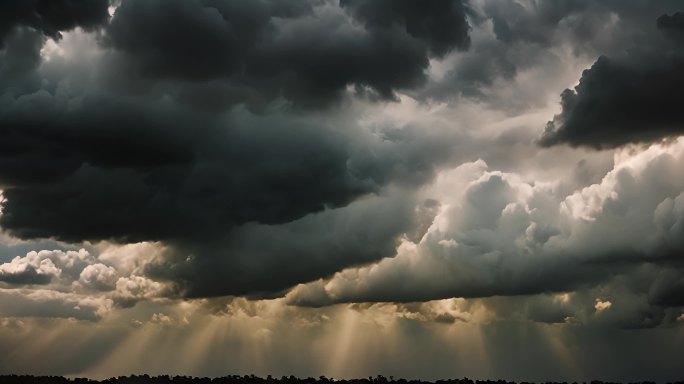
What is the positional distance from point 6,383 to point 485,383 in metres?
118

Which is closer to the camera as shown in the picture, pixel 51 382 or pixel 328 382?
pixel 328 382

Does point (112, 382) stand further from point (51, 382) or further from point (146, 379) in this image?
point (51, 382)

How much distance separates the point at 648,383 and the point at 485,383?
124ft

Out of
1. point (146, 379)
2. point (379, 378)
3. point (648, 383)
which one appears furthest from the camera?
point (146, 379)

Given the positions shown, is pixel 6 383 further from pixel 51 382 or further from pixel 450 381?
pixel 450 381

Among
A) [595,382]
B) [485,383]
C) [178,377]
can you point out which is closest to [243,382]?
[178,377]

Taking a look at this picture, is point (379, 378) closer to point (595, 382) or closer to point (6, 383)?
point (595, 382)

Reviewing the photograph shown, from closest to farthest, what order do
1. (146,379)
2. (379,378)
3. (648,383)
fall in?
1. (648,383)
2. (379,378)
3. (146,379)

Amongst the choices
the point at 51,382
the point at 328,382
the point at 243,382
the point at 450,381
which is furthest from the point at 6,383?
the point at 450,381

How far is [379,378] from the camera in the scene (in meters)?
160

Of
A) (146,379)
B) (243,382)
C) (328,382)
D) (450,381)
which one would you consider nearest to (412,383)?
(450,381)

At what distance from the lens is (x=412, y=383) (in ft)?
572

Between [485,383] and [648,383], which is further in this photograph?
[485,383]

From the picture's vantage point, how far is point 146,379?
17175 cm
